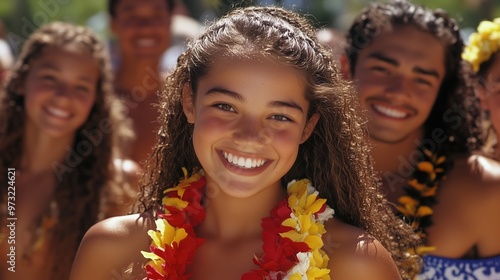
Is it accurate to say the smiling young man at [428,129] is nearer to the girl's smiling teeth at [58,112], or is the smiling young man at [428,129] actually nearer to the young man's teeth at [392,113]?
the young man's teeth at [392,113]

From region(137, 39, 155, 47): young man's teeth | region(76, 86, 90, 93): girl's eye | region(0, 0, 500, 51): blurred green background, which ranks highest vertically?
region(0, 0, 500, 51): blurred green background

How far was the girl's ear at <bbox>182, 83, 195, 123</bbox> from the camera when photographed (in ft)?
8.39

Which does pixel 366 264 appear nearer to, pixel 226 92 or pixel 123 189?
pixel 226 92

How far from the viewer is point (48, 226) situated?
11.8 feet

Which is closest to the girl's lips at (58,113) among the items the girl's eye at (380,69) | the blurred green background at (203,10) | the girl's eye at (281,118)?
the girl's eye at (380,69)

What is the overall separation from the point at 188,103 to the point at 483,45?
1526 mm

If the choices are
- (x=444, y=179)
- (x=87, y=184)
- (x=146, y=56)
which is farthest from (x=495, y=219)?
(x=146, y=56)

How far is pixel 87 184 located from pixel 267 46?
1.66m

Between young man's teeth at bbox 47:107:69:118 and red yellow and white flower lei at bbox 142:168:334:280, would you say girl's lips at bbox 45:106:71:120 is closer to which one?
young man's teeth at bbox 47:107:69:118

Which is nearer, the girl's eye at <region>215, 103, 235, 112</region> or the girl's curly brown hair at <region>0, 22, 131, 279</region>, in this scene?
the girl's eye at <region>215, 103, 235, 112</region>

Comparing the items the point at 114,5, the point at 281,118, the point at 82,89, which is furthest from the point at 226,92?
the point at 114,5

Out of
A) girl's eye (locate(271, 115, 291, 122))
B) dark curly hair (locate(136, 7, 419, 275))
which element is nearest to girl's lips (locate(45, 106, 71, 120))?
dark curly hair (locate(136, 7, 419, 275))

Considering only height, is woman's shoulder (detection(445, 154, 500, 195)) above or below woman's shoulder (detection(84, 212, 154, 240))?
above

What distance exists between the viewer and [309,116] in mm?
2525
